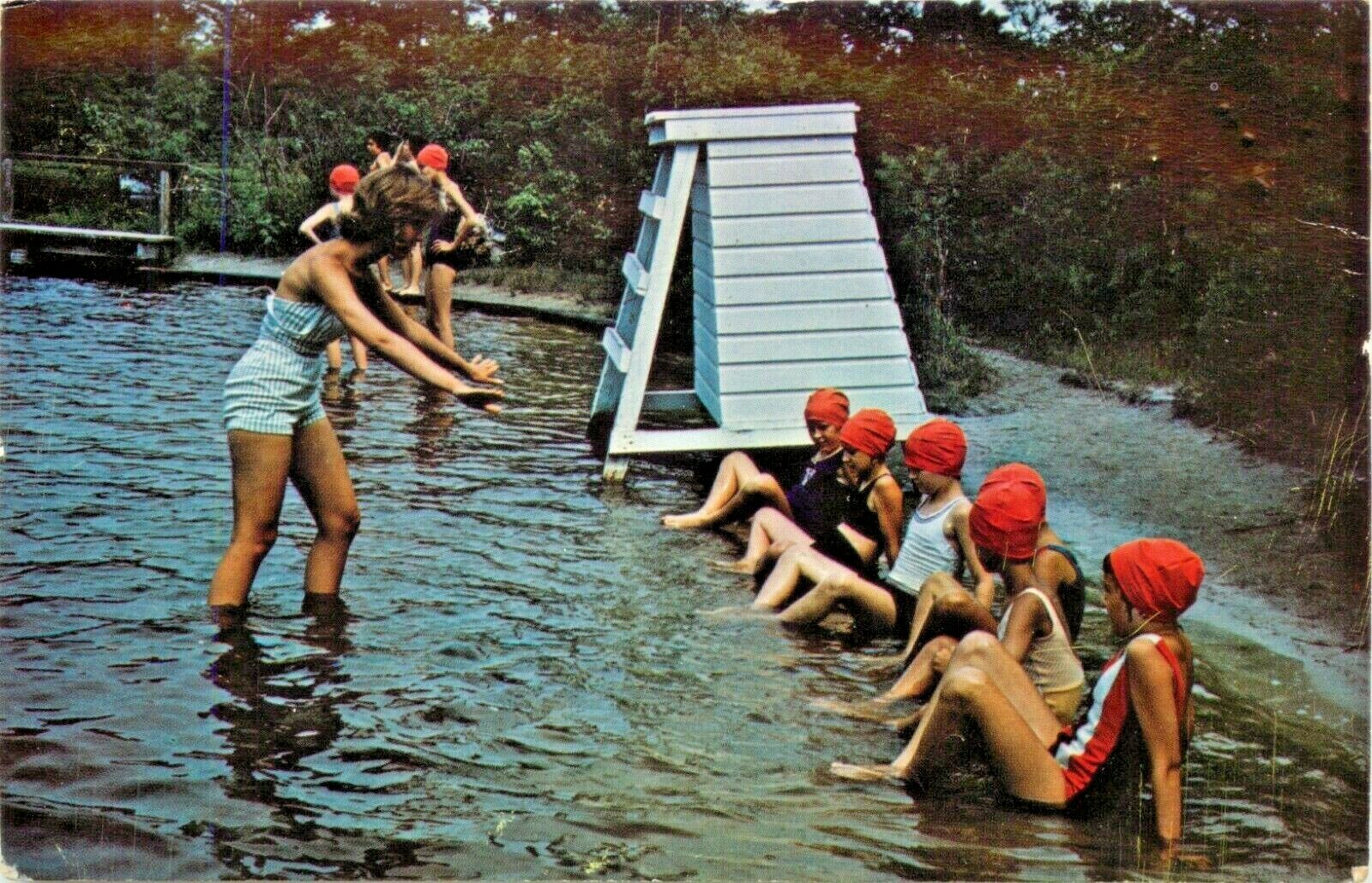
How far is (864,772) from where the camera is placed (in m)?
4.65

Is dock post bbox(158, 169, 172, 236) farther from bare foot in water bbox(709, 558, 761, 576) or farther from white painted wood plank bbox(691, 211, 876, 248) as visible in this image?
bare foot in water bbox(709, 558, 761, 576)

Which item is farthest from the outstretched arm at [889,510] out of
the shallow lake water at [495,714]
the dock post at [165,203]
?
the dock post at [165,203]

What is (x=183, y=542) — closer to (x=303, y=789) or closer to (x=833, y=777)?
(x=303, y=789)

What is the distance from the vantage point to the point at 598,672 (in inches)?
216

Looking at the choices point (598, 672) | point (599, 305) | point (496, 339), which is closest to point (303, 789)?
point (598, 672)

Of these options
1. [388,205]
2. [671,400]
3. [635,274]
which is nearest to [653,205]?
[635,274]

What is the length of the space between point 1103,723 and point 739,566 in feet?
10.5

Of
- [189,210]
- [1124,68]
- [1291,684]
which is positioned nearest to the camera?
[1291,684]

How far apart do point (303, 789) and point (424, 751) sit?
47cm

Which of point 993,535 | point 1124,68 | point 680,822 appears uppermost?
point 1124,68

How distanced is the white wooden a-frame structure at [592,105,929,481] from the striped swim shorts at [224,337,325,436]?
347 centimetres

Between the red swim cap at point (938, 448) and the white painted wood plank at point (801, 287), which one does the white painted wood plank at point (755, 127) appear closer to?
the white painted wood plank at point (801, 287)

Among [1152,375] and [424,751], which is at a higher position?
[1152,375]

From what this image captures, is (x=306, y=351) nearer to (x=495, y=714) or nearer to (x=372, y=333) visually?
(x=372, y=333)
